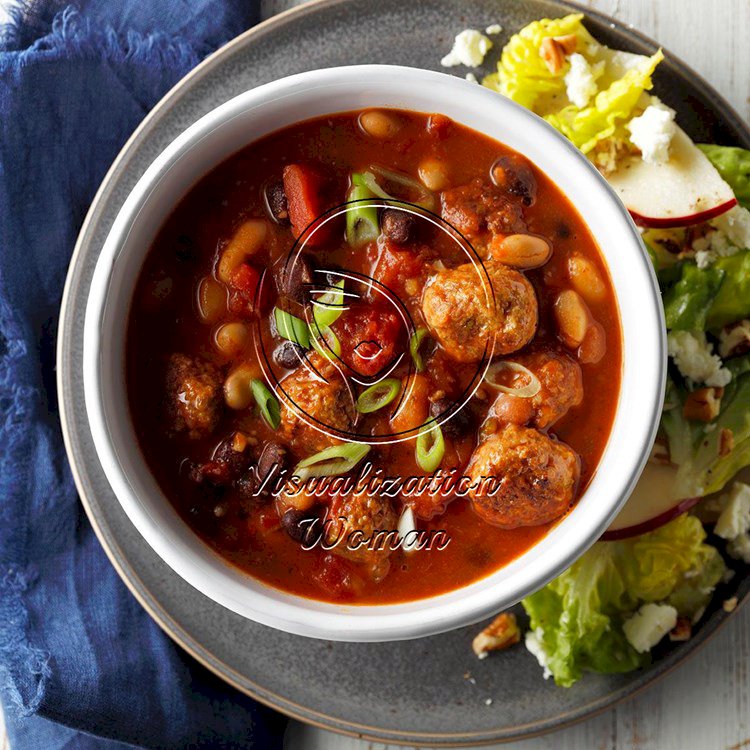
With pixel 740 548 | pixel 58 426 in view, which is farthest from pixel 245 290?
pixel 740 548

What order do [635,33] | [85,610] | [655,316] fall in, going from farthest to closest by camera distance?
[85,610], [635,33], [655,316]

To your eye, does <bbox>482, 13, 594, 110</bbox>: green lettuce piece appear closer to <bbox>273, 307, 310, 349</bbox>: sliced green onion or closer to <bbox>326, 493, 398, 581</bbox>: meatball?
<bbox>273, 307, 310, 349</bbox>: sliced green onion

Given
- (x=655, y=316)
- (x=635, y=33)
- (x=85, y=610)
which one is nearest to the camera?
(x=655, y=316)

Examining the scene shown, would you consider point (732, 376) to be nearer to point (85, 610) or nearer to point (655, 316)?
point (655, 316)

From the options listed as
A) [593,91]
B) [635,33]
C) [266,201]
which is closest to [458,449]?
[266,201]

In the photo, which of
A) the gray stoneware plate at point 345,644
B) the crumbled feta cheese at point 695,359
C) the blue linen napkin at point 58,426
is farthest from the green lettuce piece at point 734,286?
the blue linen napkin at point 58,426

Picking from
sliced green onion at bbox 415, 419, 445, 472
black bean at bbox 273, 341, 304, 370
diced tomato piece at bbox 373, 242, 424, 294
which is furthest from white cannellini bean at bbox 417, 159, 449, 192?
sliced green onion at bbox 415, 419, 445, 472

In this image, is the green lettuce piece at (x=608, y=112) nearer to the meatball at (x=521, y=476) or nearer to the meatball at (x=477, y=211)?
the meatball at (x=477, y=211)
